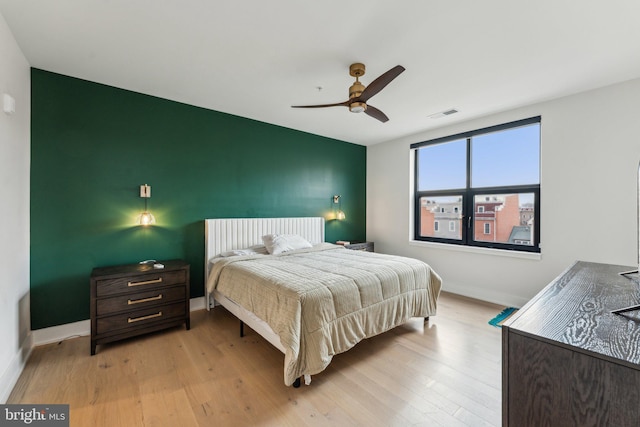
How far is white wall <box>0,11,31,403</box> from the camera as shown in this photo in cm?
188

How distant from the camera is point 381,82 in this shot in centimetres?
214

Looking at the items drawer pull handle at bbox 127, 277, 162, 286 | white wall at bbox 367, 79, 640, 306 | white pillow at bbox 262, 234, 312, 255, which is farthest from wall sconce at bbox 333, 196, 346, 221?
drawer pull handle at bbox 127, 277, 162, 286

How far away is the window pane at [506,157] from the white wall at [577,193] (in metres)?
0.18

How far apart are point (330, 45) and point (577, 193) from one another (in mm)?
3194

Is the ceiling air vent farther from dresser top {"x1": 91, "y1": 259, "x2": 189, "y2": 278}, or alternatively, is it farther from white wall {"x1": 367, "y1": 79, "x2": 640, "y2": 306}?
dresser top {"x1": 91, "y1": 259, "x2": 189, "y2": 278}

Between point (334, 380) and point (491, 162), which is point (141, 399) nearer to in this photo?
point (334, 380)

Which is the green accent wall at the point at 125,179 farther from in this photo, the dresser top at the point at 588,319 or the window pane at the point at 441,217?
the dresser top at the point at 588,319

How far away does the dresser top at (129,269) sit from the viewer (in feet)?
8.32

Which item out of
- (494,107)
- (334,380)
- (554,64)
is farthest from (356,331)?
(494,107)

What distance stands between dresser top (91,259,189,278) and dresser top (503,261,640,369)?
2924 millimetres

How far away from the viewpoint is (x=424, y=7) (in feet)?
5.82

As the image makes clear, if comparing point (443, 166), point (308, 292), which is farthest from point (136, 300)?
point (443, 166)

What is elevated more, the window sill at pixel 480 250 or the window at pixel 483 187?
the window at pixel 483 187

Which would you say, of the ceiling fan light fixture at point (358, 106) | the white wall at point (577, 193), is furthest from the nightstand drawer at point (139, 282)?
the white wall at point (577, 193)
